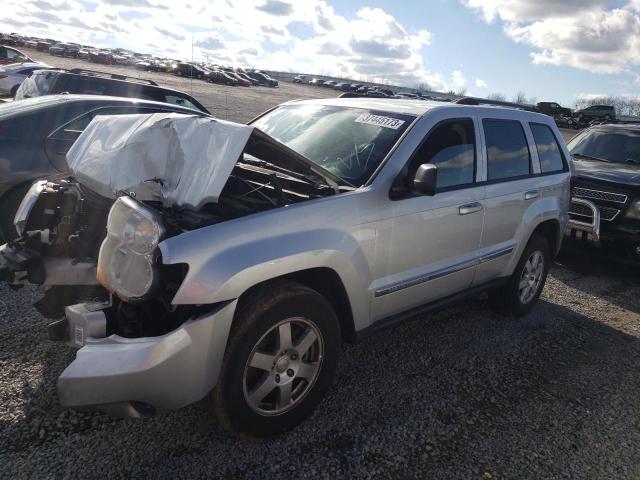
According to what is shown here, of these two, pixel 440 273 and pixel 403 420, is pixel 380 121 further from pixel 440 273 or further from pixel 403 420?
pixel 403 420

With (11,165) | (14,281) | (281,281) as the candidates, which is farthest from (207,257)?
(11,165)

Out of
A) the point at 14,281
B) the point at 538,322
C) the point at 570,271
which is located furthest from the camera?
the point at 570,271

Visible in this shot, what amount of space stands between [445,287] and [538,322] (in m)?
1.66

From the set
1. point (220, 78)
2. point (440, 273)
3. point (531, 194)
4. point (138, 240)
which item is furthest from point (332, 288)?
point (220, 78)

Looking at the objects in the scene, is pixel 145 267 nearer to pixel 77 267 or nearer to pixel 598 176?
pixel 77 267

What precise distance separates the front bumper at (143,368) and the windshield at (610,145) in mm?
7396

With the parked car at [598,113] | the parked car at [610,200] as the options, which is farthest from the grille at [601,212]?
→ the parked car at [598,113]

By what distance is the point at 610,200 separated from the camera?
21.2 feet

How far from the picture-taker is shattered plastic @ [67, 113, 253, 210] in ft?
8.71

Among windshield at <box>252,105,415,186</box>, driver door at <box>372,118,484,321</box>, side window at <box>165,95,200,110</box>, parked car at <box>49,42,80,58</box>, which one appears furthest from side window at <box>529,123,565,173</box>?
parked car at <box>49,42,80,58</box>

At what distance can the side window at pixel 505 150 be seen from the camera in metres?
4.11

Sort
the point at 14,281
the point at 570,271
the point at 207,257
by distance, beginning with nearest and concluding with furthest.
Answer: the point at 207,257 < the point at 14,281 < the point at 570,271

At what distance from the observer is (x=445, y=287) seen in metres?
3.79

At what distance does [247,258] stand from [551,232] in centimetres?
383
